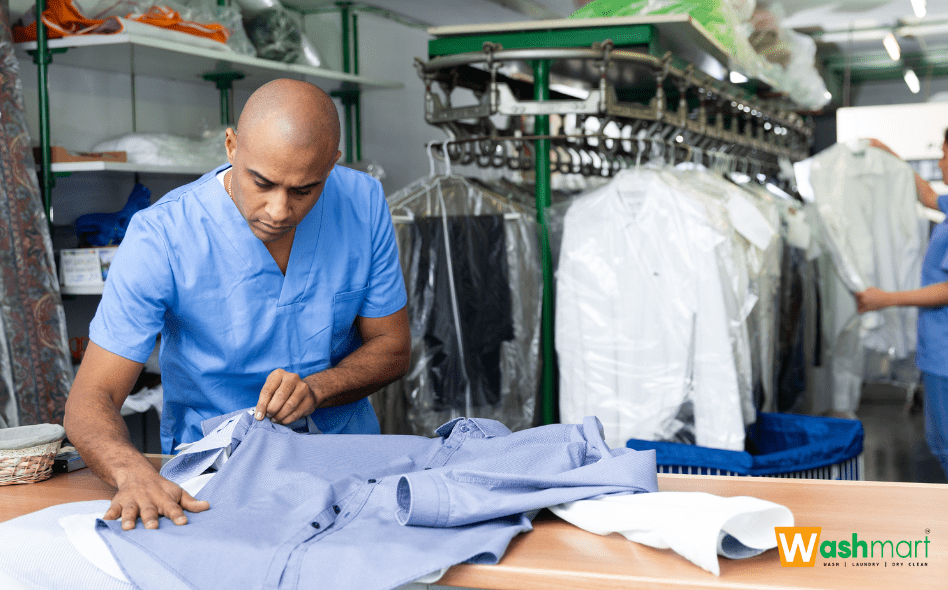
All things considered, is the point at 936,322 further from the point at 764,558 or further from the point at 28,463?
the point at 28,463

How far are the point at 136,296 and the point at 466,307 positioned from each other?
55.3 inches

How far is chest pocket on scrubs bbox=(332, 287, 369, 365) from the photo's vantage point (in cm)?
161

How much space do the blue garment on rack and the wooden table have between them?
0.04m

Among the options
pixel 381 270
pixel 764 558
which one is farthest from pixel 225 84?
pixel 764 558

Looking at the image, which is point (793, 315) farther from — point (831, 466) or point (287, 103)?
point (287, 103)

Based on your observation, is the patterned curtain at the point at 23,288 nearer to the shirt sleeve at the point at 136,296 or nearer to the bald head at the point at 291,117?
the shirt sleeve at the point at 136,296

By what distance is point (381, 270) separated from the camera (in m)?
1.71

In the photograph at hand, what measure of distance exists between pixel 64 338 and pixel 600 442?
2155 mm

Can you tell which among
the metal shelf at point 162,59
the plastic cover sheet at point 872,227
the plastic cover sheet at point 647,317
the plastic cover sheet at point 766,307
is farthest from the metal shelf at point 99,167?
the plastic cover sheet at point 872,227

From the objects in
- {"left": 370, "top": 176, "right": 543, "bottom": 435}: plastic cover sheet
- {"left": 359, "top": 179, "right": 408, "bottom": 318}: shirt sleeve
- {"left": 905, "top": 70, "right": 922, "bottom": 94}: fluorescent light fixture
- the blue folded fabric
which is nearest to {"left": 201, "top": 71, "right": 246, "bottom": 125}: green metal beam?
the blue folded fabric

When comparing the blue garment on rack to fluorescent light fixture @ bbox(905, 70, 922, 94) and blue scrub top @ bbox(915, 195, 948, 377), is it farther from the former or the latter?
fluorescent light fixture @ bbox(905, 70, 922, 94)

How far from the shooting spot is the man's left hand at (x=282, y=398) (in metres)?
1.29

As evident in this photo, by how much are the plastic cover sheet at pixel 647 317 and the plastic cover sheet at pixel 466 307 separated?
0.56 ft

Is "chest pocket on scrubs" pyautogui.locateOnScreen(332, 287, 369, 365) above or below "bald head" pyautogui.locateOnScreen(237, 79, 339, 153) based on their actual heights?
below
